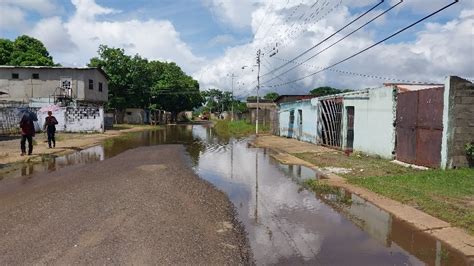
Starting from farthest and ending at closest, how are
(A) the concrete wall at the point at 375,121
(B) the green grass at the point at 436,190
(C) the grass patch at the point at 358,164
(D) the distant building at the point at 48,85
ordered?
(D) the distant building at the point at 48,85 < (A) the concrete wall at the point at 375,121 < (C) the grass patch at the point at 358,164 < (B) the green grass at the point at 436,190

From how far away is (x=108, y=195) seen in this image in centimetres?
941

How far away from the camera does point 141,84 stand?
56.7m

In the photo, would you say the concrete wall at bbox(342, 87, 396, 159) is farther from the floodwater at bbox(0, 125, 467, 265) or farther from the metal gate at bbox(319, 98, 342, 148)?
the floodwater at bbox(0, 125, 467, 265)

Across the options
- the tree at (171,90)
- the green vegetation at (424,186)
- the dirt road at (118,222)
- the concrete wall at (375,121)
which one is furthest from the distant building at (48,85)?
the green vegetation at (424,186)

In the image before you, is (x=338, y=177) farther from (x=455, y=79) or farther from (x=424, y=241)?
(x=424, y=241)

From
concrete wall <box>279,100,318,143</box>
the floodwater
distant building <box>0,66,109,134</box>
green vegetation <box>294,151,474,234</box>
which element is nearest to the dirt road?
the floodwater

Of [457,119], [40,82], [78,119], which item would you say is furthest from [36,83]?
[457,119]

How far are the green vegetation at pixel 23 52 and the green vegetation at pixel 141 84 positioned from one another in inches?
239

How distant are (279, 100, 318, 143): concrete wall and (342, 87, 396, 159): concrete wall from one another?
669cm

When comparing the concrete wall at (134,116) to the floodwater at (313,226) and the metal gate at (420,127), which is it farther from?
the metal gate at (420,127)

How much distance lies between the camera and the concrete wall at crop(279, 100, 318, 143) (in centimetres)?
2719

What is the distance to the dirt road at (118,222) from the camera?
5.61 m

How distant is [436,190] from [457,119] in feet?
11.1

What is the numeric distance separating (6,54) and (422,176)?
2002 inches
